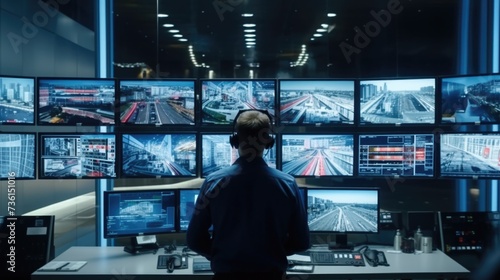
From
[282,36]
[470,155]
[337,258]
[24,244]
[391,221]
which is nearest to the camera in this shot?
[337,258]

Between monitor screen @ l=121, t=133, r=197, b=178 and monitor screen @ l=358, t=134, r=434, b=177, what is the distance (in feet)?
4.04

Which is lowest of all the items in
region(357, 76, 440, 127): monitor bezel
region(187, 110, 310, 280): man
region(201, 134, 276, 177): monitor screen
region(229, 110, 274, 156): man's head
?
region(187, 110, 310, 280): man

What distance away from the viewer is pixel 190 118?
137 inches

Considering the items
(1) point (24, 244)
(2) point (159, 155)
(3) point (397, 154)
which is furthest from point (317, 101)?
(1) point (24, 244)

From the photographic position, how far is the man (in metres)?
2.01

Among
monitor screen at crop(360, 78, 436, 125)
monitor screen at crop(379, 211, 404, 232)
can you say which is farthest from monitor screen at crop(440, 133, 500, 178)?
monitor screen at crop(379, 211, 404, 232)

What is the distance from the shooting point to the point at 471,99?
337 centimetres

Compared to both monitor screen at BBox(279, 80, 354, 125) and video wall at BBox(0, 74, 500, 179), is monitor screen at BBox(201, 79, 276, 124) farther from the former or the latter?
monitor screen at BBox(279, 80, 354, 125)

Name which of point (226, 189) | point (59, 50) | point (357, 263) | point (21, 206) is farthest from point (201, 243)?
point (59, 50)

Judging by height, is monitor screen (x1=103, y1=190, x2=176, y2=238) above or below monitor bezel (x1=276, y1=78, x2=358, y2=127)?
below

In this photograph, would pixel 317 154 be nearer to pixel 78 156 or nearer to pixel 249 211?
pixel 249 211

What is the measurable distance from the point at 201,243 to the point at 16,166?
6.18 ft

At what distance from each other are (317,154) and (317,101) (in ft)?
1.24

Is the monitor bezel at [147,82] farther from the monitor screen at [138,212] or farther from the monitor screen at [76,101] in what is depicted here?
the monitor screen at [138,212]
